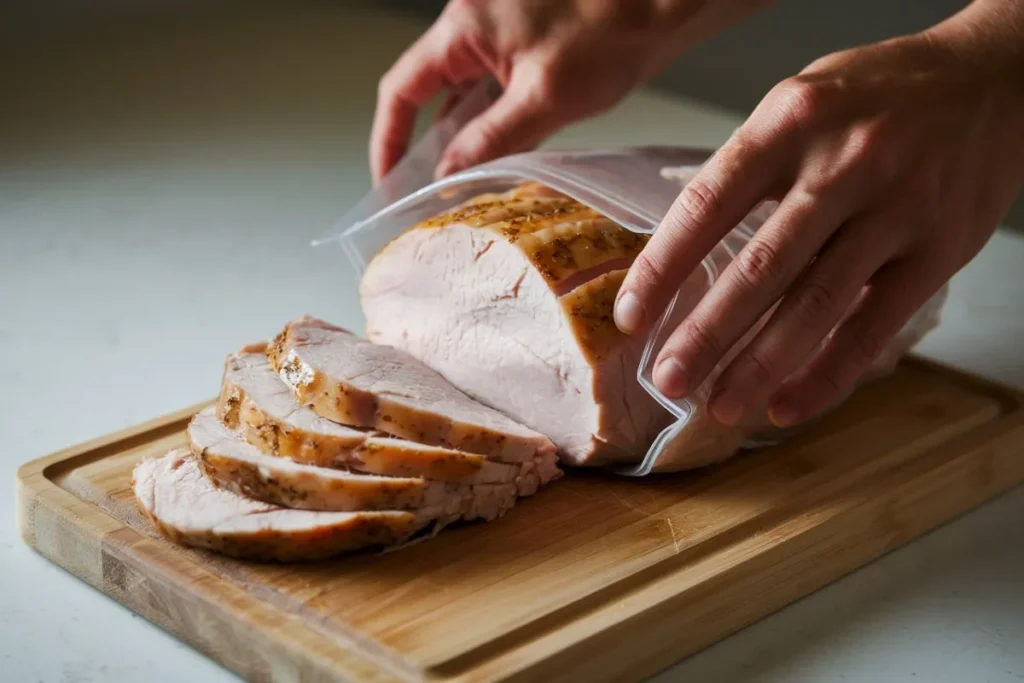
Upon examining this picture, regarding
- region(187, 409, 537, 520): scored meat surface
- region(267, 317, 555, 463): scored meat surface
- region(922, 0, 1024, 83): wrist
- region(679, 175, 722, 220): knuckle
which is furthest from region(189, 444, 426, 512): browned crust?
region(922, 0, 1024, 83): wrist

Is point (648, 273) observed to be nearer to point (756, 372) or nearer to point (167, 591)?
point (756, 372)

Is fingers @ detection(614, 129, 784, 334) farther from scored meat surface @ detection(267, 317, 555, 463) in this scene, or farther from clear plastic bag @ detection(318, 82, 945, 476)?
scored meat surface @ detection(267, 317, 555, 463)

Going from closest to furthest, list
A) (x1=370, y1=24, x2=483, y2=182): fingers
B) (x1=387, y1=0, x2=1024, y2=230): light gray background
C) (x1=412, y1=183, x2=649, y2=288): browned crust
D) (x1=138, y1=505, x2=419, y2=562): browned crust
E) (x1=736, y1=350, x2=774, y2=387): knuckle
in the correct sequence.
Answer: (x1=138, y1=505, x2=419, y2=562): browned crust
(x1=736, y1=350, x2=774, y2=387): knuckle
(x1=412, y1=183, x2=649, y2=288): browned crust
(x1=370, y1=24, x2=483, y2=182): fingers
(x1=387, y1=0, x2=1024, y2=230): light gray background

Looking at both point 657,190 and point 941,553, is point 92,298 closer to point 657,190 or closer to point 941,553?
point 657,190

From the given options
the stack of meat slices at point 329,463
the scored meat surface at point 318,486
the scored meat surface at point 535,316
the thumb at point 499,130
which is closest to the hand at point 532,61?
the thumb at point 499,130

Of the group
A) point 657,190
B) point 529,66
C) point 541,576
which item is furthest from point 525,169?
point 541,576

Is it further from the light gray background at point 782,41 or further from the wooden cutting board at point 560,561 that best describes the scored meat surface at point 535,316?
the light gray background at point 782,41

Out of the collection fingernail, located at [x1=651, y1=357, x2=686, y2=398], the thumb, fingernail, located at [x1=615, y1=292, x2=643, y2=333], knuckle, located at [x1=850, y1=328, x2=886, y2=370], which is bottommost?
knuckle, located at [x1=850, y1=328, x2=886, y2=370]
